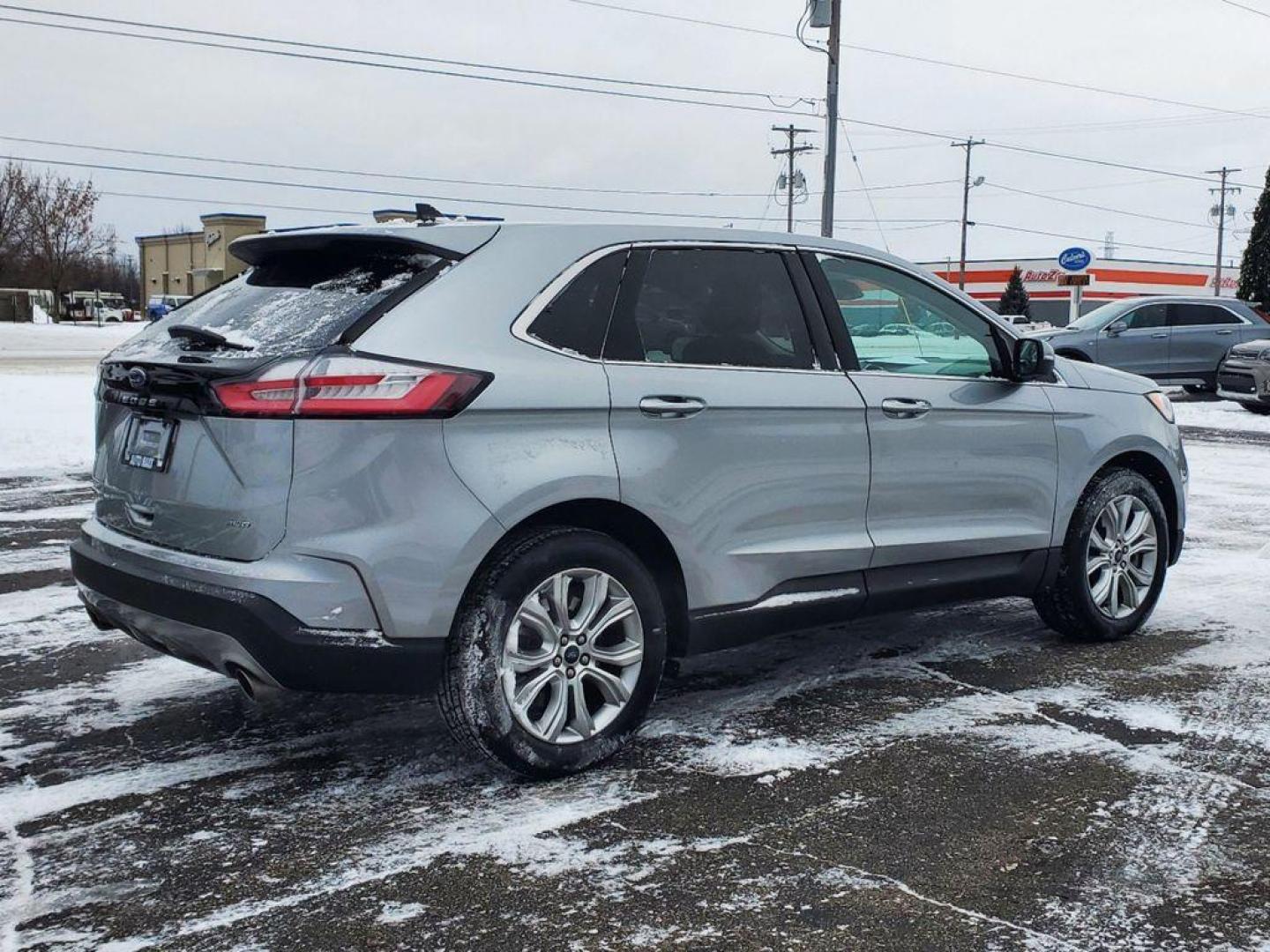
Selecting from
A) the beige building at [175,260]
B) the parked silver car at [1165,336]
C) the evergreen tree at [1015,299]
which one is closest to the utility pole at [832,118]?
the parked silver car at [1165,336]

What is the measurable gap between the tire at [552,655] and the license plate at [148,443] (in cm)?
101

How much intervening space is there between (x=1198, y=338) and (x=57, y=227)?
61.8 metres

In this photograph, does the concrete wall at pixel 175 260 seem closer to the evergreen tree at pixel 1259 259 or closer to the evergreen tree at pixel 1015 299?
the evergreen tree at pixel 1015 299

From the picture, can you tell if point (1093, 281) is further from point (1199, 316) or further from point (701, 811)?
point (701, 811)

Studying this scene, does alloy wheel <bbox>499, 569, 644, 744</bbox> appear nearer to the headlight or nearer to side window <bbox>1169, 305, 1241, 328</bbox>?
the headlight

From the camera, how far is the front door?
485cm

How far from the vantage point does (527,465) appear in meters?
3.80

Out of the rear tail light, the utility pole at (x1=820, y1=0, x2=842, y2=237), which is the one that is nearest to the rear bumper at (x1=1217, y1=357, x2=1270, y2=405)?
Result: the utility pole at (x1=820, y1=0, x2=842, y2=237)

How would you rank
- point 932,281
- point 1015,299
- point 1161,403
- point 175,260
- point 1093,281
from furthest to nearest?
point 175,260 < point 1093,281 < point 1015,299 < point 1161,403 < point 932,281

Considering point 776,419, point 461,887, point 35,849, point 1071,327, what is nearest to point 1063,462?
point 776,419

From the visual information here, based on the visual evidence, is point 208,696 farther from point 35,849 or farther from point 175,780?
point 35,849

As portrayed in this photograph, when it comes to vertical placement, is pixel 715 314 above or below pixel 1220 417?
above

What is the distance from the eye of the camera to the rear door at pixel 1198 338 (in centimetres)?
2125

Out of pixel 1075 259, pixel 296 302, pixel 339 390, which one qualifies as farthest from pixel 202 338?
pixel 1075 259
